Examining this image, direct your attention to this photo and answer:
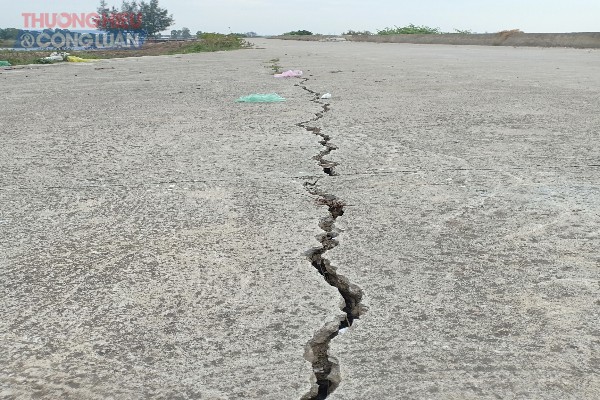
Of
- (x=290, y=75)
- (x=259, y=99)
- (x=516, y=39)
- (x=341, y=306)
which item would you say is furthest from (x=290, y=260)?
(x=516, y=39)

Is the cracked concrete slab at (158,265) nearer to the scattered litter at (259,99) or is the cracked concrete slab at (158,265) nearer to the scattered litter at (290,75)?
the scattered litter at (259,99)

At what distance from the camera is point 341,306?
1348mm

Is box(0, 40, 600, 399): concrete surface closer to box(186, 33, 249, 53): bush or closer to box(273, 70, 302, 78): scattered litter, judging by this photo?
box(273, 70, 302, 78): scattered litter

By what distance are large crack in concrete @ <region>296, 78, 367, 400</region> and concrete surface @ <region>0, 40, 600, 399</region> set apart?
2 centimetres

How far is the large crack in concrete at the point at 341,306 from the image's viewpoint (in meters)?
1.08

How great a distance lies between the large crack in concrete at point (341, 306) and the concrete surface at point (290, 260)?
22mm

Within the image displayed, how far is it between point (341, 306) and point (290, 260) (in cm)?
28

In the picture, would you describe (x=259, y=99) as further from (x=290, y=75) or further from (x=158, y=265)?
(x=158, y=265)

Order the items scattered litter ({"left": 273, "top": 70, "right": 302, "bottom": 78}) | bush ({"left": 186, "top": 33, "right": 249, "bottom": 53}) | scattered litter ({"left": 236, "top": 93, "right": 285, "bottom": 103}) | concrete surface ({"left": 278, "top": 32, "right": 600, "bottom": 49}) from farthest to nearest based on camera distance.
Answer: bush ({"left": 186, "top": 33, "right": 249, "bottom": 53}) < concrete surface ({"left": 278, "top": 32, "right": 600, "bottom": 49}) < scattered litter ({"left": 273, "top": 70, "right": 302, "bottom": 78}) < scattered litter ({"left": 236, "top": 93, "right": 285, "bottom": 103})

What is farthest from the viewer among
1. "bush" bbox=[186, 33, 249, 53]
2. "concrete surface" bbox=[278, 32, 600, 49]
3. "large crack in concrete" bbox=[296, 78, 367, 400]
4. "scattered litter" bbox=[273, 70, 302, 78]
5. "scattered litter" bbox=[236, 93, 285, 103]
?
"bush" bbox=[186, 33, 249, 53]

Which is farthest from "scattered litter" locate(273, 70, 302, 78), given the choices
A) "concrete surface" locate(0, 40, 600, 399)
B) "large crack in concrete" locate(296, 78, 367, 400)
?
"large crack in concrete" locate(296, 78, 367, 400)

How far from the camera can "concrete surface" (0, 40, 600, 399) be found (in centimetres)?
110

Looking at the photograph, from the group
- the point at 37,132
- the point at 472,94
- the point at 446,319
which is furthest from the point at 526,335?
the point at 472,94

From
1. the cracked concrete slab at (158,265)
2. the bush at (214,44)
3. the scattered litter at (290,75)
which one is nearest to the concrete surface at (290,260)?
the cracked concrete slab at (158,265)
